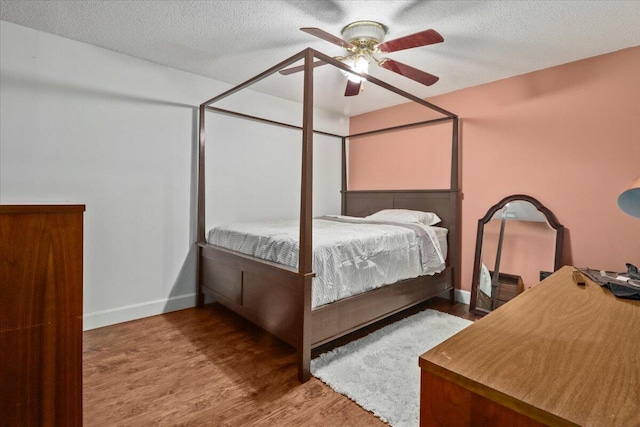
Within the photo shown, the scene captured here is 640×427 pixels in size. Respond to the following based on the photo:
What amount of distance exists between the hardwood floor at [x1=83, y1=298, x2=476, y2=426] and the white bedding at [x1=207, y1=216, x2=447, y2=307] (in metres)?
0.52

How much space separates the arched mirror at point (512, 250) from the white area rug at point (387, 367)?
561 mm

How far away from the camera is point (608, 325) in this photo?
3.16 feet

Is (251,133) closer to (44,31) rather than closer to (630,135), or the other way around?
(44,31)

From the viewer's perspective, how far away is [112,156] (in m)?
2.73

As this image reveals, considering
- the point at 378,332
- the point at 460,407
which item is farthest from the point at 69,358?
the point at 378,332

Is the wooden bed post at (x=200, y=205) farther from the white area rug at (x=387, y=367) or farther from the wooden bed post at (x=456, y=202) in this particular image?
the wooden bed post at (x=456, y=202)

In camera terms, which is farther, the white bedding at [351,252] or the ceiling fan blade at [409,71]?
the ceiling fan blade at [409,71]

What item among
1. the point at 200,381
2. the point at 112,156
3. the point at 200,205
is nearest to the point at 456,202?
the point at 200,205

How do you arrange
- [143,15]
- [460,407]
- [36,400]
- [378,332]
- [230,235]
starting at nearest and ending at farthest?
1. [460,407]
2. [36,400]
3. [143,15]
4. [378,332]
5. [230,235]

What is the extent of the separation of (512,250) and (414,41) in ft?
7.12

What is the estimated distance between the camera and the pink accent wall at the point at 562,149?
255 centimetres

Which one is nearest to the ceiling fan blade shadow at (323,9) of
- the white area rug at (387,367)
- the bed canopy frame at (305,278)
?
the bed canopy frame at (305,278)

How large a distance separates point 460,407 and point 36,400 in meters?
1.09

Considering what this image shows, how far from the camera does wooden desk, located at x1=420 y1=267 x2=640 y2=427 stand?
57 centimetres
